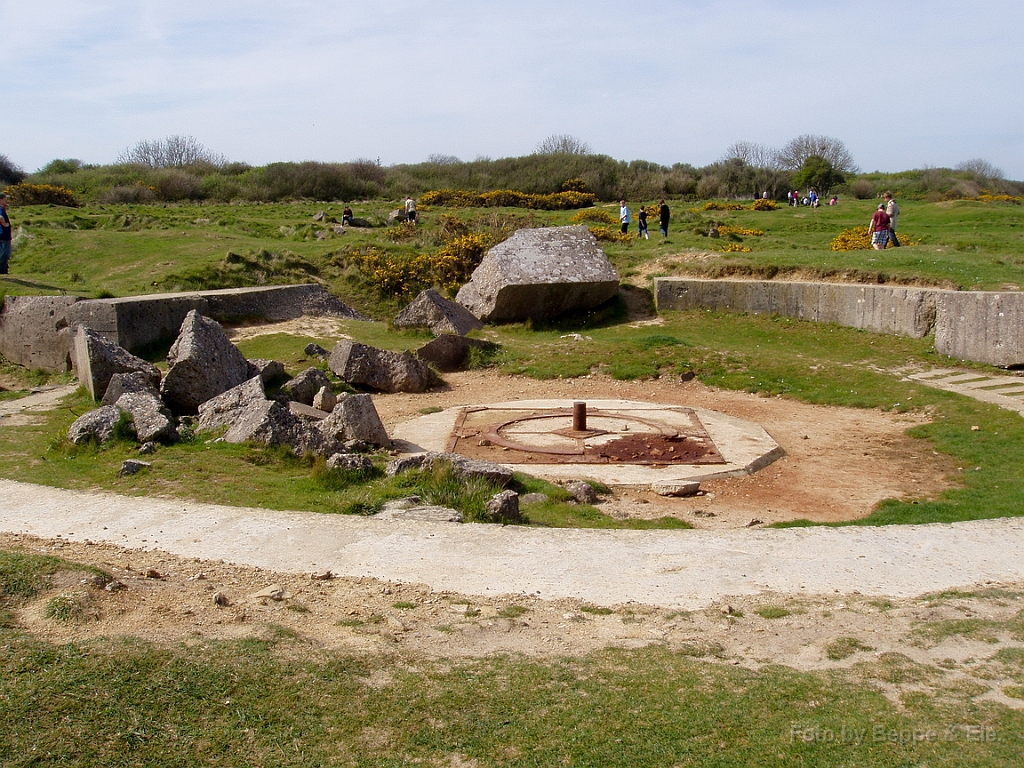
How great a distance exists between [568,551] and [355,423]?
12.9ft

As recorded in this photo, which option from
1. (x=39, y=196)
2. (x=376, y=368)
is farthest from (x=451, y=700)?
(x=39, y=196)

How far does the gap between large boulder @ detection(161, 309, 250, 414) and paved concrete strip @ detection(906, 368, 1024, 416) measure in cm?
905

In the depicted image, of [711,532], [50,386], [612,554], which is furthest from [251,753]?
[50,386]

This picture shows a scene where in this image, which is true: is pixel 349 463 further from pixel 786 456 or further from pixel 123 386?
pixel 786 456

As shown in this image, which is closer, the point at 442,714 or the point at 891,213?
the point at 442,714

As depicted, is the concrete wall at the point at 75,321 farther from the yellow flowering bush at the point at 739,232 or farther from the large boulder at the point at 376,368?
the yellow flowering bush at the point at 739,232

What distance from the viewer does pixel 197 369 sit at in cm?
1060

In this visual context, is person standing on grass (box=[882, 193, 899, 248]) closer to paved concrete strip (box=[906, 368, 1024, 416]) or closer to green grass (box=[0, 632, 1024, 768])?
paved concrete strip (box=[906, 368, 1024, 416])

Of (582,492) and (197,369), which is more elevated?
(197,369)

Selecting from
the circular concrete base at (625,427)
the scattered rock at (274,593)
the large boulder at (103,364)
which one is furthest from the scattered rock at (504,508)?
the large boulder at (103,364)

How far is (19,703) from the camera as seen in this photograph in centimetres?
345

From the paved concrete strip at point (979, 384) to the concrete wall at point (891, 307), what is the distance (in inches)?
23.4

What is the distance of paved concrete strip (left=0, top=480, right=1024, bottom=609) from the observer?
555 cm

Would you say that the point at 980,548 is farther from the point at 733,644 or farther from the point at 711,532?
the point at 733,644
